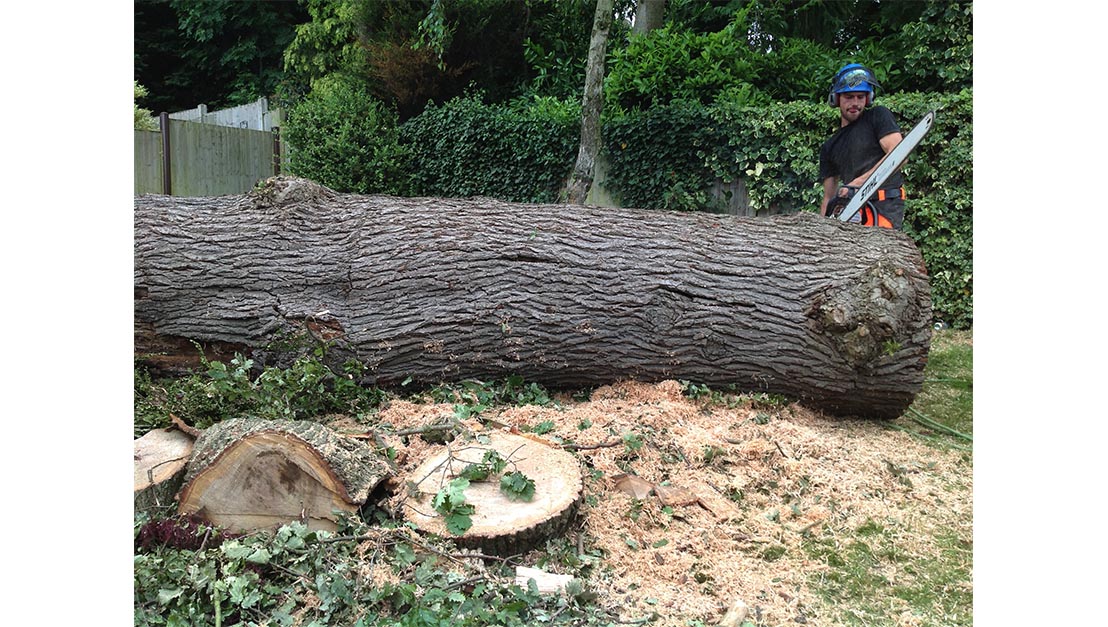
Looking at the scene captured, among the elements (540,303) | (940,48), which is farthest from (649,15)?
(540,303)

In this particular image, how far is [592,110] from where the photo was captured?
8.41 meters

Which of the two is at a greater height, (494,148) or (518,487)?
(494,148)

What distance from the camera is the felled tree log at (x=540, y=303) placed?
418 centimetres

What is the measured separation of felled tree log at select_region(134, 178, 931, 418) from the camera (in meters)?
4.18

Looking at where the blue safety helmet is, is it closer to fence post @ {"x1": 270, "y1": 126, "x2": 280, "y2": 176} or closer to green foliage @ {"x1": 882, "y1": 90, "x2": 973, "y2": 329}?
Result: green foliage @ {"x1": 882, "y1": 90, "x2": 973, "y2": 329}

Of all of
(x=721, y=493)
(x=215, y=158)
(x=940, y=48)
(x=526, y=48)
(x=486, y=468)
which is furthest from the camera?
(x=215, y=158)

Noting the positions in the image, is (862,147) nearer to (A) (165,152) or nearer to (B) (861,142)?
(B) (861,142)

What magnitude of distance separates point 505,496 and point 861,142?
3.88 m

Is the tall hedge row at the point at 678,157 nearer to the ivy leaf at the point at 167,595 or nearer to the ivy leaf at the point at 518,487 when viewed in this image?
the ivy leaf at the point at 518,487

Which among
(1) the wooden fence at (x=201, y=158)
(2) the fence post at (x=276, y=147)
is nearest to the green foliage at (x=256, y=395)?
(1) the wooden fence at (x=201, y=158)

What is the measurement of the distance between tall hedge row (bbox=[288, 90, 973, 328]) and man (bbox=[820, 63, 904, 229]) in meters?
2.08

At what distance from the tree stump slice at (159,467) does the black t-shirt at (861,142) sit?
15.0 feet

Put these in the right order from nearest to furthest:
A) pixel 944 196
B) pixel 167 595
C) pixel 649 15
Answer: pixel 167 595, pixel 944 196, pixel 649 15

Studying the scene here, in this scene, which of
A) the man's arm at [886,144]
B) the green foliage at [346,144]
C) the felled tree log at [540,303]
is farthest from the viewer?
the green foliage at [346,144]
